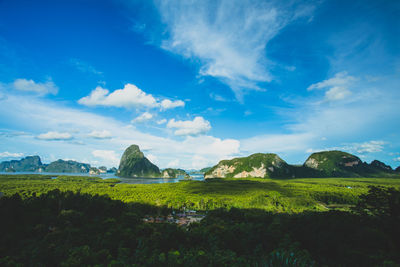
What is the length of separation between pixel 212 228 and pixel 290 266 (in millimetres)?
30371

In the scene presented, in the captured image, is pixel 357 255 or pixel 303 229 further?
pixel 303 229

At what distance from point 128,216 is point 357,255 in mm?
39022

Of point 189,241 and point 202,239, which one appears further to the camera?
point 202,239

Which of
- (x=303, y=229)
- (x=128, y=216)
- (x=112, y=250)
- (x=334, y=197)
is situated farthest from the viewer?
(x=334, y=197)

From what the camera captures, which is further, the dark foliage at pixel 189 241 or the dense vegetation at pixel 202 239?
the dark foliage at pixel 189 241

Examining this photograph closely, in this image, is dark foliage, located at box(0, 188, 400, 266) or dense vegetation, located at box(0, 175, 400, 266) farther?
dark foliage, located at box(0, 188, 400, 266)

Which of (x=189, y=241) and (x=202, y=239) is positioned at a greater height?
(x=202, y=239)

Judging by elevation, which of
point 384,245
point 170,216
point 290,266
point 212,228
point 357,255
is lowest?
point 170,216

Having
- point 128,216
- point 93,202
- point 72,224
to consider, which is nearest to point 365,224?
point 128,216

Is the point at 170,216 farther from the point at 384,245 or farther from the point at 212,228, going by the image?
the point at 384,245

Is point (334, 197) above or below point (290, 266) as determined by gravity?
below

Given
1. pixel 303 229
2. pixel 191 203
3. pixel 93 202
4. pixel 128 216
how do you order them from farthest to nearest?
1. pixel 191 203
2. pixel 93 202
3. pixel 128 216
4. pixel 303 229

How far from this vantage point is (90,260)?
19.3 m

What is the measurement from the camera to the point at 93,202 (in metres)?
50.2
